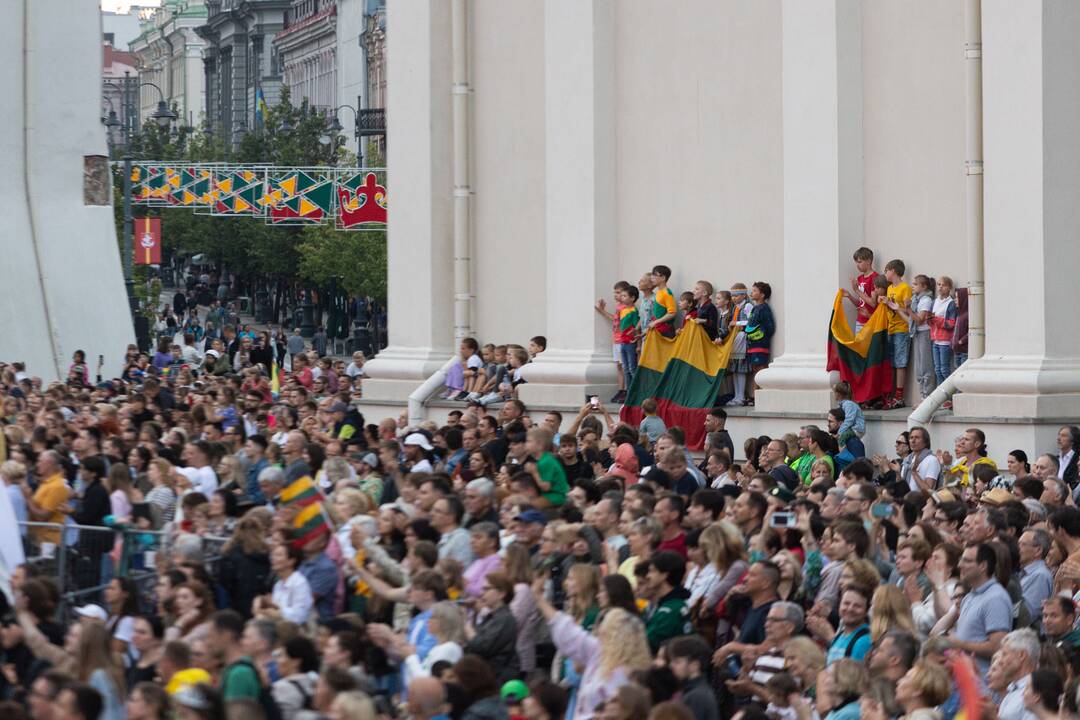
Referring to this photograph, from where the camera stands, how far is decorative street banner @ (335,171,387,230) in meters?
50.8

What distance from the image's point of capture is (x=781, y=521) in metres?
13.2

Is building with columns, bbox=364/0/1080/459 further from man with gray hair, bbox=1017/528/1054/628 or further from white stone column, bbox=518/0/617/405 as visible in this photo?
man with gray hair, bbox=1017/528/1054/628

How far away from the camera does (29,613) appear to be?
450 inches

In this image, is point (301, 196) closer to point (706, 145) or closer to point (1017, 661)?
point (706, 145)

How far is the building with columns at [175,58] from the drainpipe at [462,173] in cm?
10137

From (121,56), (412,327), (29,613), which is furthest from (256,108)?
(29,613)

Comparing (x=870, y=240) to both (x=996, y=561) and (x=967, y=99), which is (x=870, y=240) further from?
(x=996, y=561)

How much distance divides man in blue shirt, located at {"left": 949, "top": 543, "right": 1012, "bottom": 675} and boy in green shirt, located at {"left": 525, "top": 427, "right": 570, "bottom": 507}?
16.3 feet

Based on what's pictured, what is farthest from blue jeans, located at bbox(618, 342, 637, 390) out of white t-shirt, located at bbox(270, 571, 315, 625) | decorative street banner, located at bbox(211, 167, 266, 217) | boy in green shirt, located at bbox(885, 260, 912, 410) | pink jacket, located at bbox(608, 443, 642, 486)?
decorative street banner, located at bbox(211, 167, 266, 217)

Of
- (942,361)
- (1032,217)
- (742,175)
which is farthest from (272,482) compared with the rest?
(742,175)

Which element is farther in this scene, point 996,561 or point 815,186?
point 815,186

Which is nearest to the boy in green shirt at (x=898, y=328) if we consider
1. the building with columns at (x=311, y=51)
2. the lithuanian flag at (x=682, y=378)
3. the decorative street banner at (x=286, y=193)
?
the lithuanian flag at (x=682, y=378)

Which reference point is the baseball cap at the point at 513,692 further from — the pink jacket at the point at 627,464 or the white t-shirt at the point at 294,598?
the pink jacket at the point at 627,464

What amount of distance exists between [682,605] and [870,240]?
39.2ft
